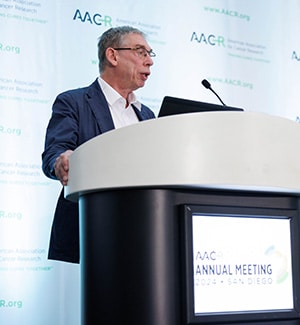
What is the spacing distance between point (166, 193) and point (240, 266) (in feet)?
0.67

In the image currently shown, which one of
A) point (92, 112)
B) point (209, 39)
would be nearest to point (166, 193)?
point (92, 112)

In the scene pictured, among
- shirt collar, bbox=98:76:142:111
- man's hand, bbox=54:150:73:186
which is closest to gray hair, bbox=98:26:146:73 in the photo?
shirt collar, bbox=98:76:142:111

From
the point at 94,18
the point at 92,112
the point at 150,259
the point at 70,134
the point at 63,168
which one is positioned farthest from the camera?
the point at 94,18

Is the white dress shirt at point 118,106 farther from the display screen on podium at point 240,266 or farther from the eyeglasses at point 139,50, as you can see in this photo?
the display screen on podium at point 240,266

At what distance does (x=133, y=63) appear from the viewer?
88.1 inches

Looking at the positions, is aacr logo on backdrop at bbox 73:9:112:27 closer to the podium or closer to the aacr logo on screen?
the aacr logo on screen

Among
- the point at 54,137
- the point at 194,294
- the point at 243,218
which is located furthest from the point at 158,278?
the point at 54,137

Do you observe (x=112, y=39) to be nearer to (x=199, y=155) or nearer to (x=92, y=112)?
(x=92, y=112)

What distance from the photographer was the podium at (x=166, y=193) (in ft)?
3.76

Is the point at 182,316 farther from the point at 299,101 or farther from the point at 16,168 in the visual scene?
the point at 299,101

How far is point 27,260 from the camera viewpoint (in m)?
2.70

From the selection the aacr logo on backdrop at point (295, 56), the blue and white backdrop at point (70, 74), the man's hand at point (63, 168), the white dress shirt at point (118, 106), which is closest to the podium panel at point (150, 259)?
the man's hand at point (63, 168)

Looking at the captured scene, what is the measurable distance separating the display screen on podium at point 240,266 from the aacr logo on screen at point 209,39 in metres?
2.26

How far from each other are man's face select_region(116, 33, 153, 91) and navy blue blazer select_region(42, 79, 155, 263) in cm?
23
